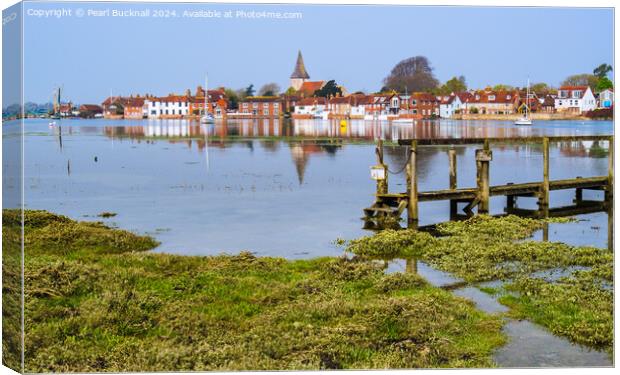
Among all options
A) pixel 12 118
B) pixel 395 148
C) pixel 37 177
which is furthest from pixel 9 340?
pixel 395 148

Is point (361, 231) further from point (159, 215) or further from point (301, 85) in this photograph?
point (301, 85)

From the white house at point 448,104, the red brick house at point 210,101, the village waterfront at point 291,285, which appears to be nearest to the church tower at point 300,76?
the village waterfront at point 291,285

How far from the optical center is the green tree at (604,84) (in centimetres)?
1710

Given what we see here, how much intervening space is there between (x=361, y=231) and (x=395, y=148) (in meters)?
35.5

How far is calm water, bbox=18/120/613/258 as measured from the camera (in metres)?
23.7

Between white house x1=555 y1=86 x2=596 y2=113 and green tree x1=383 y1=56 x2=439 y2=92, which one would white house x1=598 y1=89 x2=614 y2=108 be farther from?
green tree x1=383 y1=56 x2=439 y2=92

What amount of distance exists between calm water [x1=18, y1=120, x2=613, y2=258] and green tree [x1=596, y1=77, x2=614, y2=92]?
448cm

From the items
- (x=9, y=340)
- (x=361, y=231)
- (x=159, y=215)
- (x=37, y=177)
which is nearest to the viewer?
(x=9, y=340)

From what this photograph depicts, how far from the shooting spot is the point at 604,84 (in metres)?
18.0

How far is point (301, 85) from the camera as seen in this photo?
3356 centimetres

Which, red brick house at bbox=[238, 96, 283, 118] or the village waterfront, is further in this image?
red brick house at bbox=[238, 96, 283, 118]

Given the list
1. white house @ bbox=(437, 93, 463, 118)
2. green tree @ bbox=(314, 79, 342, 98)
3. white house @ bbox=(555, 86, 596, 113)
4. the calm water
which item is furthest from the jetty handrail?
white house @ bbox=(437, 93, 463, 118)

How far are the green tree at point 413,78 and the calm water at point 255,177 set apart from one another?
3881 mm

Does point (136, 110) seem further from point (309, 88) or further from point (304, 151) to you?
point (309, 88)
